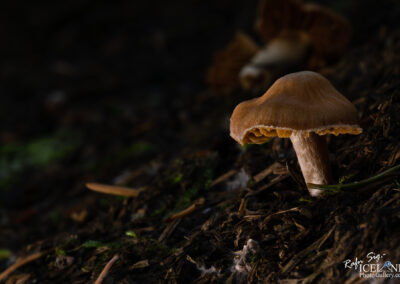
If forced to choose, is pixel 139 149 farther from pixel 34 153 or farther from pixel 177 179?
pixel 34 153

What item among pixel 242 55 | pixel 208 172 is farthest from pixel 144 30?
pixel 208 172

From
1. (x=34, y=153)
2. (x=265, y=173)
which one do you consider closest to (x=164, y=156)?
(x=265, y=173)

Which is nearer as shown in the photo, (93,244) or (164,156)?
(93,244)

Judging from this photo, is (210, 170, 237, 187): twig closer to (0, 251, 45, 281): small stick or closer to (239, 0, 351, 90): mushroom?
(0, 251, 45, 281): small stick

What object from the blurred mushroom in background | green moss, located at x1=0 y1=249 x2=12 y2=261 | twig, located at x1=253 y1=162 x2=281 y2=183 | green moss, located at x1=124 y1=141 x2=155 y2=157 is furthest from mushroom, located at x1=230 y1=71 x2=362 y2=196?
green moss, located at x1=124 y1=141 x2=155 y2=157

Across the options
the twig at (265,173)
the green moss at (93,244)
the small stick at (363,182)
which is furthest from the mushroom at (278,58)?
the green moss at (93,244)

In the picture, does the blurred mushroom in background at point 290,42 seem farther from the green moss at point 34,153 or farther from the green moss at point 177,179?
the green moss at point 34,153

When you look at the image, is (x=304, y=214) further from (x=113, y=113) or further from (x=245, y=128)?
(x=113, y=113)
